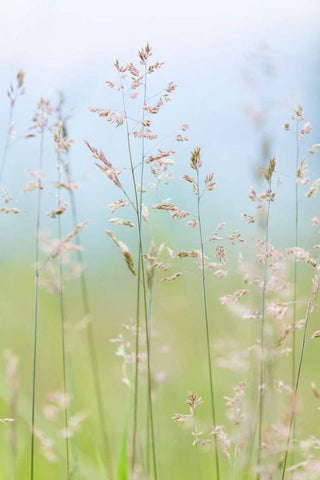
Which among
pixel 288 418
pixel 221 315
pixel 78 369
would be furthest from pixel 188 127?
pixel 221 315

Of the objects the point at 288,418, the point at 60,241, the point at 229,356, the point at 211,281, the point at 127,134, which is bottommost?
the point at 288,418

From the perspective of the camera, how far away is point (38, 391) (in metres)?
2.74

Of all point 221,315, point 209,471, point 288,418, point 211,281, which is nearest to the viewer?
point 288,418

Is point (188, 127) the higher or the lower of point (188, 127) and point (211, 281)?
the lower

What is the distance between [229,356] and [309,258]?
1.27 ft

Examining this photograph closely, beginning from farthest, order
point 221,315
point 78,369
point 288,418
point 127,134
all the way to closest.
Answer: point 221,315 → point 78,369 → point 127,134 → point 288,418

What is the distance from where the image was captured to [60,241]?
1414 millimetres

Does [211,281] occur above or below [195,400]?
above

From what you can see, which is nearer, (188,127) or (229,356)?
(188,127)

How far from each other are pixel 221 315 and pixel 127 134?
2131 millimetres

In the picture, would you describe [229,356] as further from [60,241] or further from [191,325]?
[191,325]

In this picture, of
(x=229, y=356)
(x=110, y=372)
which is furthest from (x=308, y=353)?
(x=229, y=356)

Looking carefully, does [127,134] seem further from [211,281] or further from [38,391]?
[211,281]

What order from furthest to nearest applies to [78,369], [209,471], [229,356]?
[78,369] < [209,471] < [229,356]
